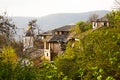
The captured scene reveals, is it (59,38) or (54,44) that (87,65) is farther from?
(54,44)

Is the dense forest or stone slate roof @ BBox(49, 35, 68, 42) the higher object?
the dense forest

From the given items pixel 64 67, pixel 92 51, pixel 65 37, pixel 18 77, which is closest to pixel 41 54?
pixel 65 37

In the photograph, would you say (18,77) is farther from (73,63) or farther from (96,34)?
(73,63)

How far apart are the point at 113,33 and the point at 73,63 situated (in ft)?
16.9

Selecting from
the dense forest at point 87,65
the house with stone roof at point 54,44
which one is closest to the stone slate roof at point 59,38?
the house with stone roof at point 54,44

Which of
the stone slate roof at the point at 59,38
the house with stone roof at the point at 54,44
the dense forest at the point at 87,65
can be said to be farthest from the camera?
the stone slate roof at the point at 59,38

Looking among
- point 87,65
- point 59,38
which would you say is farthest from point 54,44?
point 87,65

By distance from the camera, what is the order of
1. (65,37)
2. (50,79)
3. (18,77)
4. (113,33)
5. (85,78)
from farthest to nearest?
(65,37) < (113,33) < (85,78) < (50,79) < (18,77)

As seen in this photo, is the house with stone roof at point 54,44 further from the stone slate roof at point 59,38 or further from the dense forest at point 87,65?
the dense forest at point 87,65

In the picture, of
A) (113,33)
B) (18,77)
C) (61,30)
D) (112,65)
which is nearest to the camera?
(18,77)

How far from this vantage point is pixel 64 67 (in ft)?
70.6

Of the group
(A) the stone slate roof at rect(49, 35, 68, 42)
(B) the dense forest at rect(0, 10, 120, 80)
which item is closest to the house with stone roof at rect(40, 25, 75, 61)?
(A) the stone slate roof at rect(49, 35, 68, 42)

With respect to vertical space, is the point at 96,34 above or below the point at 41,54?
above

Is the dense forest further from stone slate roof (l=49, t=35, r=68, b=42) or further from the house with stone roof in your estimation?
stone slate roof (l=49, t=35, r=68, b=42)
